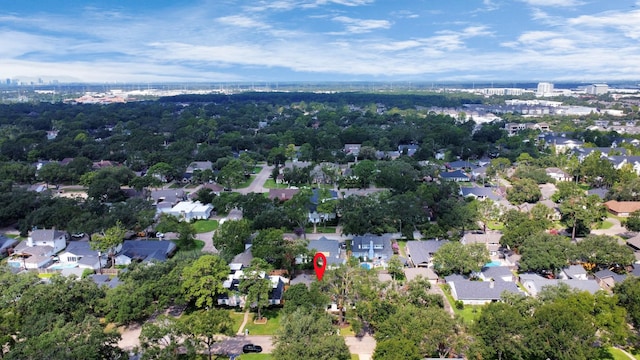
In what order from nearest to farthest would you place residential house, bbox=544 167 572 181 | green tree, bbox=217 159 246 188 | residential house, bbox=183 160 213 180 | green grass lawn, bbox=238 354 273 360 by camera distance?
green grass lawn, bbox=238 354 273 360 → green tree, bbox=217 159 246 188 → residential house, bbox=544 167 572 181 → residential house, bbox=183 160 213 180

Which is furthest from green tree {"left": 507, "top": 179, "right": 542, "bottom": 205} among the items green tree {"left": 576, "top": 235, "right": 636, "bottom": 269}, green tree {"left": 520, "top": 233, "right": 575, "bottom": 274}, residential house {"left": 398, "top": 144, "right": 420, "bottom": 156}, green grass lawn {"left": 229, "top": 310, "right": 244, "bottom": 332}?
green grass lawn {"left": 229, "top": 310, "right": 244, "bottom": 332}

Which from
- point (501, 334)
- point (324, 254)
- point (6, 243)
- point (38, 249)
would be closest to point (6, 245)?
point (6, 243)

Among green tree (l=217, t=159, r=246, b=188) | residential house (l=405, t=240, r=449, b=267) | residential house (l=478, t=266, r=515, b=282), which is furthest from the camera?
green tree (l=217, t=159, r=246, b=188)

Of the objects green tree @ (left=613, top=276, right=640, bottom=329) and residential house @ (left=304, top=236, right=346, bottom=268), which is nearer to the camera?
green tree @ (left=613, top=276, right=640, bottom=329)

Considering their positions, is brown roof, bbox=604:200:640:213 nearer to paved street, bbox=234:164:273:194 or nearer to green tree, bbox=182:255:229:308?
paved street, bbox=234:164:273:194

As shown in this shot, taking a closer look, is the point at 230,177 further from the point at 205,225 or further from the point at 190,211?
the point at 205,225

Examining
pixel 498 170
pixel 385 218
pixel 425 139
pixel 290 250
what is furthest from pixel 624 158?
pixel 290 250

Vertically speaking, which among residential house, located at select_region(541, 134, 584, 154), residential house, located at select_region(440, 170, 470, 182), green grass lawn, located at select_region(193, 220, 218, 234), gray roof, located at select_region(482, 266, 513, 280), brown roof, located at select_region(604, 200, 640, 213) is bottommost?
green grass lawn, located at select_region(193, 220, 218, 234)
